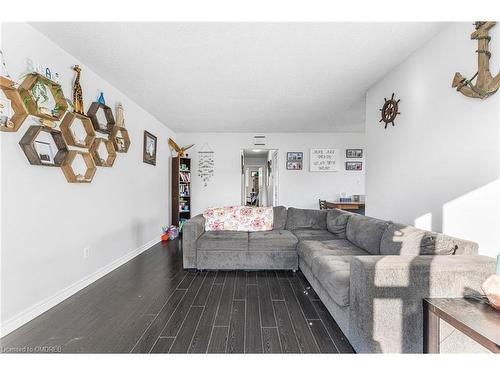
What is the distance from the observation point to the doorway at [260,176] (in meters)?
6.25

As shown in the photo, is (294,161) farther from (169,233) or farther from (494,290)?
(494,290)

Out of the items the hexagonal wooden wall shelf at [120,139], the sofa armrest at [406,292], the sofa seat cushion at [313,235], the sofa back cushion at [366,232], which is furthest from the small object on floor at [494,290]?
the hexagonal wooden wall shelf at [120,139]

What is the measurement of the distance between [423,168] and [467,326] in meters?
1.64

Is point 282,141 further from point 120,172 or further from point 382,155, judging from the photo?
point 120,172

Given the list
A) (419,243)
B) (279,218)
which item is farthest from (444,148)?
(279,218)

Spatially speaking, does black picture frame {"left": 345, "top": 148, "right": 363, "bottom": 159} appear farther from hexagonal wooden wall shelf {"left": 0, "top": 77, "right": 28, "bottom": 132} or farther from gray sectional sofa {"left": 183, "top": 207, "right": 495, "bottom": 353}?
hexagonal wooden wall shelf {"left": 0, "top": 77, "right": 28, "bottom": 132}

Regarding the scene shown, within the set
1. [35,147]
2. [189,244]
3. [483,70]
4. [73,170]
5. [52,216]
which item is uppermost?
[483,70]

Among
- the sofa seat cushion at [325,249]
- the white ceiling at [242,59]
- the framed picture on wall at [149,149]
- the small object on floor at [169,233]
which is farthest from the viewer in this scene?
the small object on floor at [169,233]

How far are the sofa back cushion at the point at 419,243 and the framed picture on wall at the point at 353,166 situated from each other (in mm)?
4097

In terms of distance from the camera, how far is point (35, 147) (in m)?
1.96

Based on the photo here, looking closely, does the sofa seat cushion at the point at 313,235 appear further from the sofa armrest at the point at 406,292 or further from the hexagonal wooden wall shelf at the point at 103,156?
the hexagonal wooden wall shelf at the point at 103,156

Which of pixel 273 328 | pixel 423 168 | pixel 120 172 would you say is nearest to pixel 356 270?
pixel 273 328

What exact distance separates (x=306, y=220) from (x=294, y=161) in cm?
268
